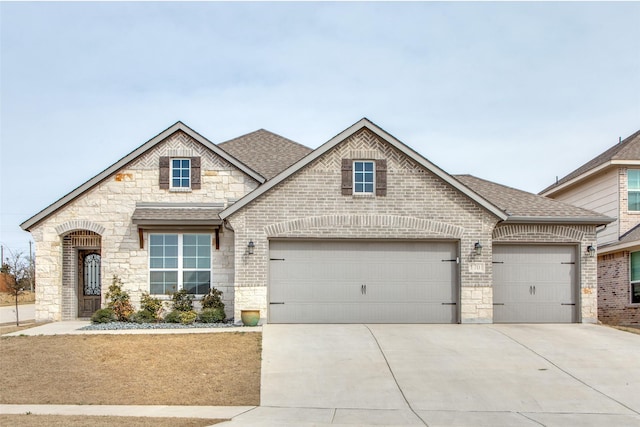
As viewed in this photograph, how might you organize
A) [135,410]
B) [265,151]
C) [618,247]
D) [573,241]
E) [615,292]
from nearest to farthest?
1. [135,410]
2. [573,241]
3. [618,247]
4. [615,292]
5. [265,151]

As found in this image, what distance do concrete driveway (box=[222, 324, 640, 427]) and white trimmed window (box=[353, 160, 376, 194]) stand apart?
3.94 meters

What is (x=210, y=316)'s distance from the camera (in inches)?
744

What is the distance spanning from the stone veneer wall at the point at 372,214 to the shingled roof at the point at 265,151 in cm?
351

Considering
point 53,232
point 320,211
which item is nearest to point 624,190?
point 320,211

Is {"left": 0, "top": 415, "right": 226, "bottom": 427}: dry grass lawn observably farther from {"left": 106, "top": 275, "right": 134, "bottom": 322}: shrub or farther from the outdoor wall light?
the outdoor wall light

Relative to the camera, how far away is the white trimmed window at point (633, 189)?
2306 cm

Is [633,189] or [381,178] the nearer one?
[381,178]

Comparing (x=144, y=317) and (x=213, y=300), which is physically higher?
(x=213, y=300)

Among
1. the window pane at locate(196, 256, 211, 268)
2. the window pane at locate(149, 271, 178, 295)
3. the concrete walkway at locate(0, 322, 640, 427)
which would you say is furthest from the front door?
the window pane at locate(196, 256, 211, 268)

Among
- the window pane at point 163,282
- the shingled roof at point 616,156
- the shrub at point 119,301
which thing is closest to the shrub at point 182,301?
the window pane at point 163,282

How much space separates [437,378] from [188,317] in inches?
331

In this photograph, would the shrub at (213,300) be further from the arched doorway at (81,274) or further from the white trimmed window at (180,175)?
the arched doorway at (81,274)

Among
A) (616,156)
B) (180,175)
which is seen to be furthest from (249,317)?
(616,156)

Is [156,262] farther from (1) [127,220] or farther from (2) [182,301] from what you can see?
(1) [127,220]
